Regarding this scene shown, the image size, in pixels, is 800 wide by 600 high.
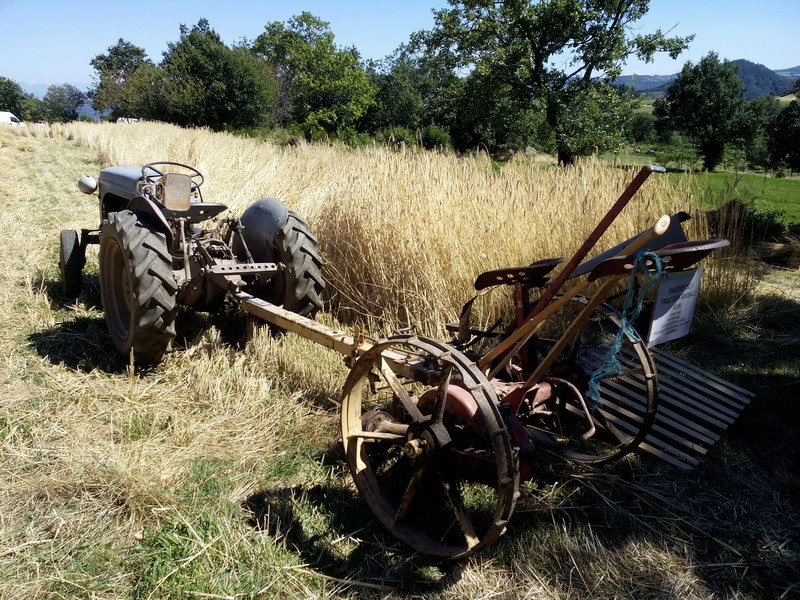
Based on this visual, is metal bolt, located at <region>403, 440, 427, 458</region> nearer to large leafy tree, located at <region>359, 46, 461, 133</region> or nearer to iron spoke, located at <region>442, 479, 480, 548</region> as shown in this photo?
iron spoke, located at <region>442, 479, 480, 548</region>

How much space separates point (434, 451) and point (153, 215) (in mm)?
2792

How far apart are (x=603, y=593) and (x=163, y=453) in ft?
7.58

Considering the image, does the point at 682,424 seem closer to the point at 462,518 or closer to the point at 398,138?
the point at 462,518

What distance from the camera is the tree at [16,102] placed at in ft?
235

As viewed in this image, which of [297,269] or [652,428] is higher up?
[297,269]

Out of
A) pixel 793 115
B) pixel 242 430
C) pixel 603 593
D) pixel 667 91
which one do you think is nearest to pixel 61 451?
pixel 242 430

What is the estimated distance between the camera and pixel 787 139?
49.7 feet

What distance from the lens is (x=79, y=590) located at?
2152 mm

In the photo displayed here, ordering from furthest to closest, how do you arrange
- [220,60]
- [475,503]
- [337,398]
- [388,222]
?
1. [220,60]
2. [388,222]
3. [337,398]
4. [475,503]

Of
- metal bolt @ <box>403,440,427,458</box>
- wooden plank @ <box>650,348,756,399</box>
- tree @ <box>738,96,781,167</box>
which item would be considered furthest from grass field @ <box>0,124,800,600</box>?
tree @ <box>738,96,781,167</box>

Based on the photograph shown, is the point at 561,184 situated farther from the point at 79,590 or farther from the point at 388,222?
the point at 79,590

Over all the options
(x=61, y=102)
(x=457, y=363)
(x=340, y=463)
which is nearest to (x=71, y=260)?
(x=340, y=463)

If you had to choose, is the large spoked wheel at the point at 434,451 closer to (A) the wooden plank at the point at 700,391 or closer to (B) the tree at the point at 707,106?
(A) the wooden plank at the point at 700,391

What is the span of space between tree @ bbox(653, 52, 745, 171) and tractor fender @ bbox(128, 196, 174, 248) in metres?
35.8
